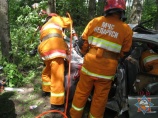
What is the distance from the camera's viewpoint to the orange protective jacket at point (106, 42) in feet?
10.9

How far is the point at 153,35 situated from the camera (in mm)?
3547

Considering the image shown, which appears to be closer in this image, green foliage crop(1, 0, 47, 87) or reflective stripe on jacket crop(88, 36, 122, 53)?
reflective stripe on jacket crop(88, 36, 122, 53)

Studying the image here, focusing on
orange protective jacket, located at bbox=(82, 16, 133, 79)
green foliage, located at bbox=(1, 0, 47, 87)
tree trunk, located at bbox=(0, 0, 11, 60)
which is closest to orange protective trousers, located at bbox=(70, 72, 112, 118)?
orange protective jacket, located at bbox=(82, 16, 133, 79)

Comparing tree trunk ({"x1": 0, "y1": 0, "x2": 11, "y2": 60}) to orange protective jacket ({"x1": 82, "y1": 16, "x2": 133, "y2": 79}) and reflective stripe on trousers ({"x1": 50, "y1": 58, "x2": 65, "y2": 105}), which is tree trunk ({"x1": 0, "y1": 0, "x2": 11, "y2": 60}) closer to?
reflective stripe on trousers ({"x1": 50, "y1": 58, "x2": 65, "y2": 105})

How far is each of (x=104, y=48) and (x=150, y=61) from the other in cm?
86

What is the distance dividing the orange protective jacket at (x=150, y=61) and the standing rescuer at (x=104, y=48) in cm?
51

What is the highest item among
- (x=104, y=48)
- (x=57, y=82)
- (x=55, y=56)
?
(x=104, y=48)

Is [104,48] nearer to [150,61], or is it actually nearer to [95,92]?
[95,92]

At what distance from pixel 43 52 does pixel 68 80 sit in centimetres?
68

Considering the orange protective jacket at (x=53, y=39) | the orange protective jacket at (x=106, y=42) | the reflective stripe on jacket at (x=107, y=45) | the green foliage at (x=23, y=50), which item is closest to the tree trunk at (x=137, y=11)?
the green foliage at (x=23, y=50)

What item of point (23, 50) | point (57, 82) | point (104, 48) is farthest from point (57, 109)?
point (23, 50)

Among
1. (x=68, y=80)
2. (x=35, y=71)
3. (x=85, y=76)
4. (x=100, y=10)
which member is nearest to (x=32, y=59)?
(x=35, y=71)

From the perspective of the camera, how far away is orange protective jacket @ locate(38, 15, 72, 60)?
4.09 metres

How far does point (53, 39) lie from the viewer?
4.15 meters
